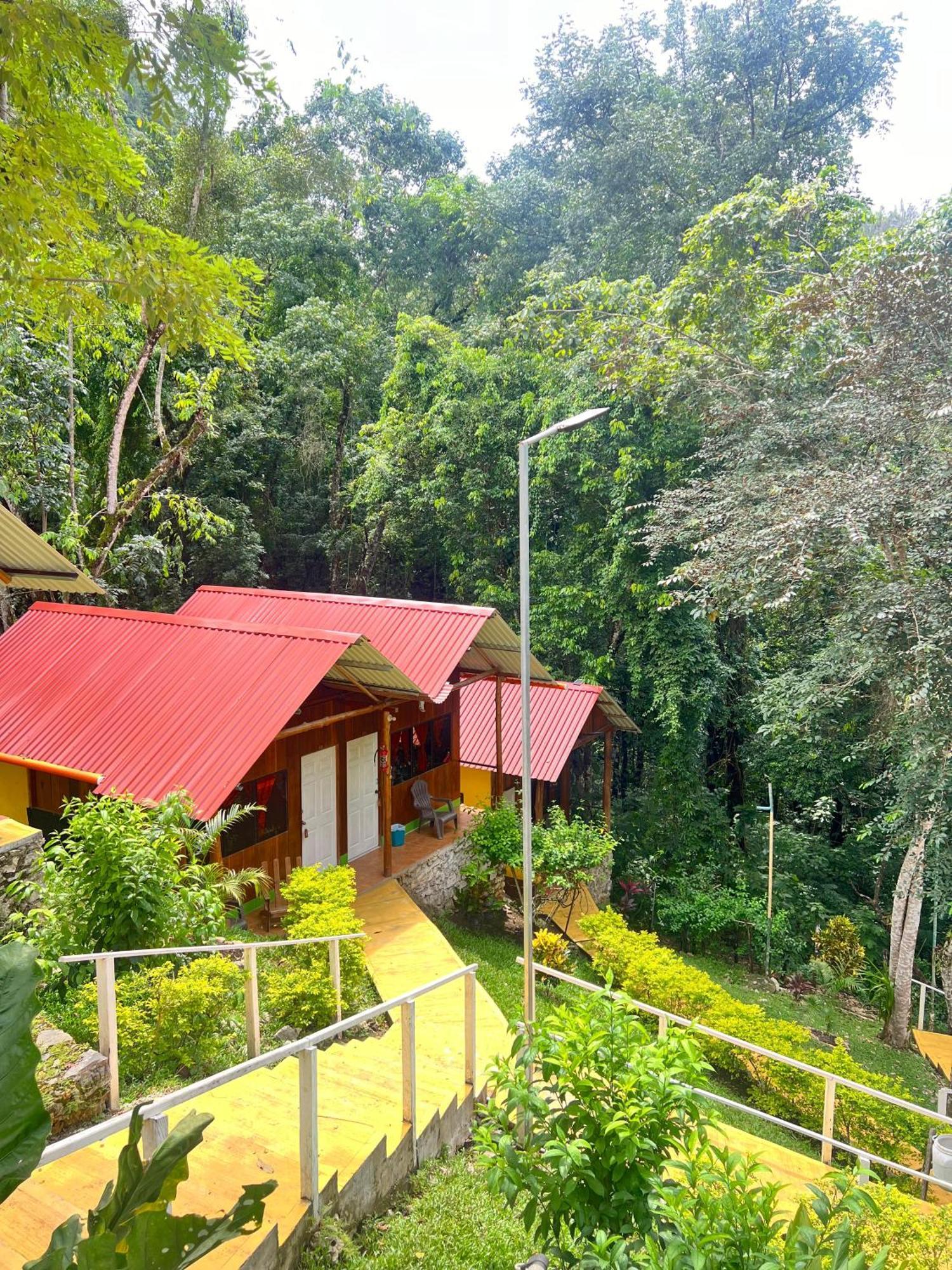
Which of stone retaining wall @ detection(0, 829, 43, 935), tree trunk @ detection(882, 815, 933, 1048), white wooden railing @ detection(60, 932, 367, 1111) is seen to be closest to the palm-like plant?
white wooden railing @ detection(60, 932, 367, 1111)

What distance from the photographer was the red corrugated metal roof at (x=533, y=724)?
1578cm

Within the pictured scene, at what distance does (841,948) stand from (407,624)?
10130 millimetres

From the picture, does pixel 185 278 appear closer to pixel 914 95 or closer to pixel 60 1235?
pixel 60 1235

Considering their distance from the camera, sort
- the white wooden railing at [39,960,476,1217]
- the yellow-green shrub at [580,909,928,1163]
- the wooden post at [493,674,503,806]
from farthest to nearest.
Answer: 1. the wooden post at [493,674,503,806]
2. the yellow-green shrub at [580,909,928,1163]
3. the white wooden railing at [39,960,476,1217]

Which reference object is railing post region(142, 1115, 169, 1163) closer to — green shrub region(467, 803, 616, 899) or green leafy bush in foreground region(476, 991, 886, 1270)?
green leafy bush in foreground region(476, 991, 886, 1270)

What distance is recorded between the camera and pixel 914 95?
20578 mm

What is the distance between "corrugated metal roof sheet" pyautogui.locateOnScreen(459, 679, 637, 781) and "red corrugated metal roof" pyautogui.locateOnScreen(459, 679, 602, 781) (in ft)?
0.04

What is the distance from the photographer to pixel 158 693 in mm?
11617

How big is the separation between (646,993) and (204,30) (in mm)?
10268

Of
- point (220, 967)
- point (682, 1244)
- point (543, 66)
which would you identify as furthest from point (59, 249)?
point (543, 66)

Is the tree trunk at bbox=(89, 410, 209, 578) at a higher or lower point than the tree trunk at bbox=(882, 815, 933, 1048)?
higher

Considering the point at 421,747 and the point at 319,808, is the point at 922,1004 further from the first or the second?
the point at 319,808

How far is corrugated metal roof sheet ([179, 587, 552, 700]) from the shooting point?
1332cm

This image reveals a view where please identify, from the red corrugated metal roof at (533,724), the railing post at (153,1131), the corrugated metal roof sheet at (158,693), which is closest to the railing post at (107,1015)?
the railing post at (153,1131)
